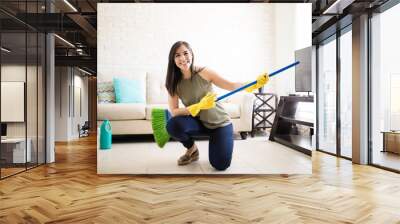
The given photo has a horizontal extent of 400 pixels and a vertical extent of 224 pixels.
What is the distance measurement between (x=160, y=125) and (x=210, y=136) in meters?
0.51

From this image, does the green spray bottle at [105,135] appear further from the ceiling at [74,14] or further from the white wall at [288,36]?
the white wall at [288,36]

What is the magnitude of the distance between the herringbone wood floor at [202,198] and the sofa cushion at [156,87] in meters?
0.78

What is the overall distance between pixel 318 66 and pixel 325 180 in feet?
10.4

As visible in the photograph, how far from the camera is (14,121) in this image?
397 centimetres

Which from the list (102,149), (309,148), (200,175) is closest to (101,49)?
(102,149)

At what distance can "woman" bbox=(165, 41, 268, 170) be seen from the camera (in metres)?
3.51

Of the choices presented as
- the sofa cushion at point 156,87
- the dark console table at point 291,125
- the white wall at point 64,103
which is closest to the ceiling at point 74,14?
the sofa cushion at point 156,87

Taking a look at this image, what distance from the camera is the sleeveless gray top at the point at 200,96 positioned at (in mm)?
3506

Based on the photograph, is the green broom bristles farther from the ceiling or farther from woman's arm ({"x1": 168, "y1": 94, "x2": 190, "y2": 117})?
the ceiling

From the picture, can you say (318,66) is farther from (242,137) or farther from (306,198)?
(306,198)

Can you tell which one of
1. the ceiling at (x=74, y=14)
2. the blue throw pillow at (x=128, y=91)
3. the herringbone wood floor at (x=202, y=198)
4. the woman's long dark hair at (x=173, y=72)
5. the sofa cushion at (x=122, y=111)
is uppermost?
the ceiling at (x=74, y=14)

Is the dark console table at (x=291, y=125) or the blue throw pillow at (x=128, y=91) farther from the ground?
the blue throw pillow at (x=128, y=91)

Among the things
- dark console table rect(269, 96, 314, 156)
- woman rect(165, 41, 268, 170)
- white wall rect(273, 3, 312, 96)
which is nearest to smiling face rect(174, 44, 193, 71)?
woman rect(165, 41, 268, 170)

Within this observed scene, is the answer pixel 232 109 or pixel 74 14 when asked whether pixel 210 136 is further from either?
pixel 74 14
